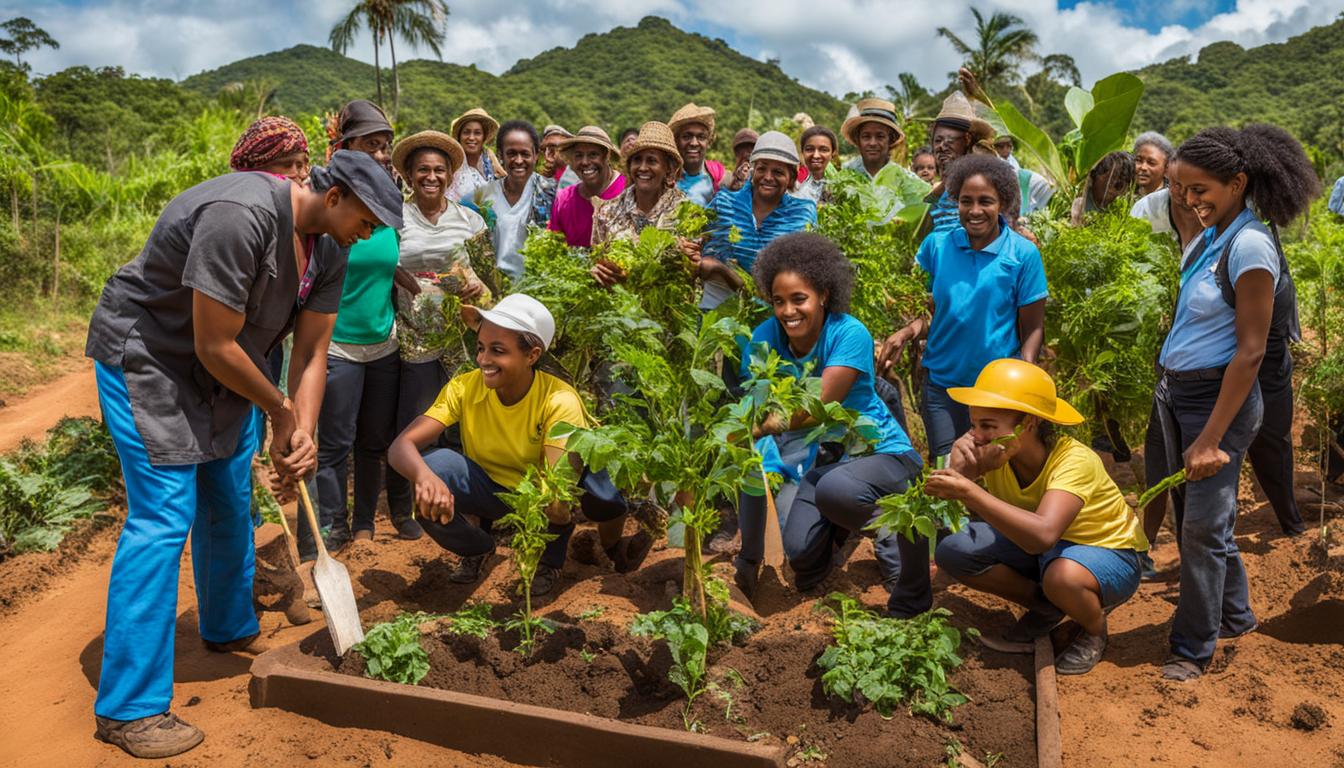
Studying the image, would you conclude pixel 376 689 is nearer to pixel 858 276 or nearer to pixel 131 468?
pixel 131 468

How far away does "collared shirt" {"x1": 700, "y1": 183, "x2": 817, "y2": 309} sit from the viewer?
5.15 m

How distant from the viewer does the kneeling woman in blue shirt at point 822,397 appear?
159 inches

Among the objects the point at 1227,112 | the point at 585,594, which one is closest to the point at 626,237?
the point at 585,594

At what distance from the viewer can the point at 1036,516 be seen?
11.0 feet

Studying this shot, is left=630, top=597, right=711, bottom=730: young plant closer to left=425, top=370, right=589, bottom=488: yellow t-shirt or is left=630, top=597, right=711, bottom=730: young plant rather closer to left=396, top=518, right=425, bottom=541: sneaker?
left=425, top=370, right=589, bottom=488: yellow t-shirt

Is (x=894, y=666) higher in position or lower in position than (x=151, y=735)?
higher

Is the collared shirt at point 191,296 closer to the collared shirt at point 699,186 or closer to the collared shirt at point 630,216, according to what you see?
the collared shirt at point 630,216

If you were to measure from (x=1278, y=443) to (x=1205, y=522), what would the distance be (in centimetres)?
100

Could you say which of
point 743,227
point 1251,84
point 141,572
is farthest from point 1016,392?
point 1251,84

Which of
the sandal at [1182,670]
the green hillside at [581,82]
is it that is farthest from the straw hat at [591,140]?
the green hillside at [581,82]

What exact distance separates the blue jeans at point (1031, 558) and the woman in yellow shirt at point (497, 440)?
58.0 inches

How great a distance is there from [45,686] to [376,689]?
1526 mm

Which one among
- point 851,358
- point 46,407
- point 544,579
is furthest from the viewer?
point 46,407

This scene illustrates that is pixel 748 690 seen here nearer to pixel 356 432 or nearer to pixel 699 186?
pixel 356 432
